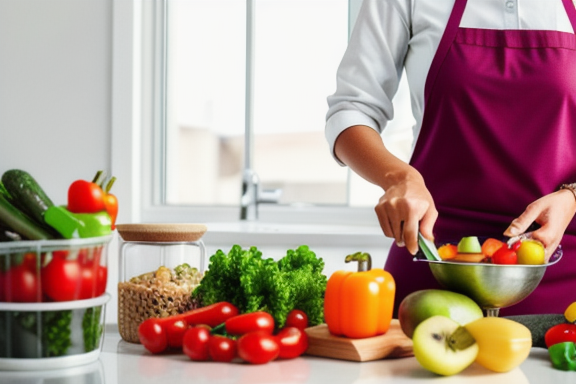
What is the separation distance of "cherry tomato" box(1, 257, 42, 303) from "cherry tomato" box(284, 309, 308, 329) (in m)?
0.40

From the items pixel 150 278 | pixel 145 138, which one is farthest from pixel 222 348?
pixel 145 138

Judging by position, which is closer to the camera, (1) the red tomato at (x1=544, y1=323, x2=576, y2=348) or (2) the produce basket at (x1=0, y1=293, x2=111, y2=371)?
(2) the produce basket at (x1=0, y1=293, x2=111, y2=371)

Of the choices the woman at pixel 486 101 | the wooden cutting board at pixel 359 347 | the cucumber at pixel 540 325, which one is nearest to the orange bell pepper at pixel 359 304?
the wooden cutting board at pixel 359 347

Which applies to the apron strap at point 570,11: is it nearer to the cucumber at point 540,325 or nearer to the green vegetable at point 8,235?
the cucumber at point 540,325

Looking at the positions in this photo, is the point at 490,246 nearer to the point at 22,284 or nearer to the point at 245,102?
the point at 22,284

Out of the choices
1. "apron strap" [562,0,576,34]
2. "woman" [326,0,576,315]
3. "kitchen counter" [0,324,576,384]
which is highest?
"apron strap" [562,0,576,34]

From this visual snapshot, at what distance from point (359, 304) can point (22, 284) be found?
18.6 inches

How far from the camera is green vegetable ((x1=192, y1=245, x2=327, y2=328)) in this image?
122 cm

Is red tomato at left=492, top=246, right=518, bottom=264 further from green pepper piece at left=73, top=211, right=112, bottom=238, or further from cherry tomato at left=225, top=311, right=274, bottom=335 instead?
green pepper piece at left=73, top=211, right=112, bottom=238

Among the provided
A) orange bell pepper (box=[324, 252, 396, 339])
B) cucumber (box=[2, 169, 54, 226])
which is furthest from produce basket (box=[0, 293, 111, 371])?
orange bell pepper (box=[324, 252, 396, 339])

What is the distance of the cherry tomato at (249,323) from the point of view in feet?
3.68

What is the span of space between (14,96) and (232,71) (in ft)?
2.84

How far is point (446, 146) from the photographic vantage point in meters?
1.65

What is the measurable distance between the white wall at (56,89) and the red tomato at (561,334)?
2148mm
